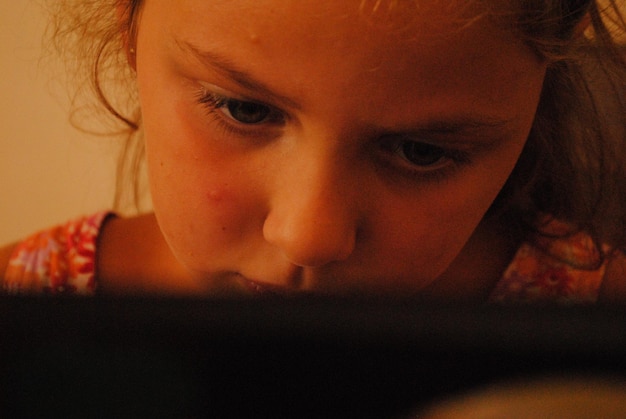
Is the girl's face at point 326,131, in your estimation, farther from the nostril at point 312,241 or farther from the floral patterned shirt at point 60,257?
the floral patterned shirt at point 60,257

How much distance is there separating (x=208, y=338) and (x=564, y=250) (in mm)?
648

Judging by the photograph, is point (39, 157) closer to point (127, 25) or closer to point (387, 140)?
point (127, 25)

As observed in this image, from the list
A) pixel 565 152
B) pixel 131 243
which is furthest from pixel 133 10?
pixel 565 152

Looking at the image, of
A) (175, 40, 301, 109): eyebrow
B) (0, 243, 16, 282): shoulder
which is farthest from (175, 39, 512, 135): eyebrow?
(0, 243, 16, 282): shoulder

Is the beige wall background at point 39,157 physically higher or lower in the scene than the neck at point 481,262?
higher

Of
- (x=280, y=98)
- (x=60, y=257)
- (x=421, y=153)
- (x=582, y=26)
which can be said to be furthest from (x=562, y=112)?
(x=60, y=257)

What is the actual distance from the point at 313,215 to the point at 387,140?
0.07m

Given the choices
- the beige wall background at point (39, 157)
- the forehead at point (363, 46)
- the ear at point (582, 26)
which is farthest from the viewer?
the beige wall background at point (39, 157)

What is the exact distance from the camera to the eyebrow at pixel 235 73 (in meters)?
0.36

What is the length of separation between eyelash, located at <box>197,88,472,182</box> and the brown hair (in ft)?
0.35

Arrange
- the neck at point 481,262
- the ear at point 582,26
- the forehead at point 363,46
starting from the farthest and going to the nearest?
the neck at point 481,262 < the ear at point 582,26 < the forehead at point 363,46

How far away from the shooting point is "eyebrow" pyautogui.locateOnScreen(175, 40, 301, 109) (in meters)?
0.36

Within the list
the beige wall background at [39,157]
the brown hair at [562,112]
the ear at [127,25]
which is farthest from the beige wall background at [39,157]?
the ear at [127,25]

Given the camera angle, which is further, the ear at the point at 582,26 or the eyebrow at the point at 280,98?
the ear at the point at 582,26
